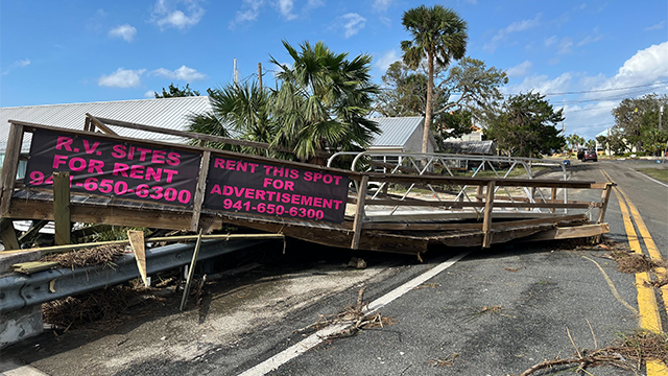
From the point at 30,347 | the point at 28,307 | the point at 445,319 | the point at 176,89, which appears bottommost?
the point at 30,347

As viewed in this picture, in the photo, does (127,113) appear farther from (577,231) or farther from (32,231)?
(577,231)

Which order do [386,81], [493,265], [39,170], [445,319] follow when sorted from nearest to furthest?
[445,319]
[39,170]
[493,265]
[386,81]

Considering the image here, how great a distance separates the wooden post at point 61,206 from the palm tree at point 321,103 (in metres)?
3.99

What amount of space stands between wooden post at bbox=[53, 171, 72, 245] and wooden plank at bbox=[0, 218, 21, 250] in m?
0.83

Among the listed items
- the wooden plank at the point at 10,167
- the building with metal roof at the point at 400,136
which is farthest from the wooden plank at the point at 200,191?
the building with metal roof at the point at 400,136

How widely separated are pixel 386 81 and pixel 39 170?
47.4 meters

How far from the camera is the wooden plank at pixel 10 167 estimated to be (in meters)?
4.13

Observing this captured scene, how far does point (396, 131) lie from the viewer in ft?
101

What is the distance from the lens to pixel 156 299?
14.5ft

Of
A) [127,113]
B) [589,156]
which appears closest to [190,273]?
[127,113]

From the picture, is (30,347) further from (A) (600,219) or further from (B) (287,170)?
(A) (600,219)

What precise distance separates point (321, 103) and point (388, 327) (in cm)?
534

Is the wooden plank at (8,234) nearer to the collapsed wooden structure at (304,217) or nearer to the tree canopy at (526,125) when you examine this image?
the collapsed wooden structure at (304,217)

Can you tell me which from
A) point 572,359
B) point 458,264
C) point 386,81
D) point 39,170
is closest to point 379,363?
point 572,359
